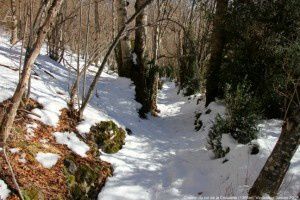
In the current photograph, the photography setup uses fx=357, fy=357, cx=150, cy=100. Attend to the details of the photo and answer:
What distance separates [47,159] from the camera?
4.98 metres

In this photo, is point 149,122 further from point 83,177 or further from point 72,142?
point 83,177

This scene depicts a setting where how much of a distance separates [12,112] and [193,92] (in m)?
11.1

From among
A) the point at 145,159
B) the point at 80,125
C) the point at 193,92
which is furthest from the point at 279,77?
the point at 193,92

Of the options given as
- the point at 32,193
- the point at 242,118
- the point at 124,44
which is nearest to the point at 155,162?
the point at 242,118

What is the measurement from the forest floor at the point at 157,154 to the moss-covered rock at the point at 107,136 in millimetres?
129

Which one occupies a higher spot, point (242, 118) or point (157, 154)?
point (242, 118)

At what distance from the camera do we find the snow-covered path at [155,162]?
18.2 feet

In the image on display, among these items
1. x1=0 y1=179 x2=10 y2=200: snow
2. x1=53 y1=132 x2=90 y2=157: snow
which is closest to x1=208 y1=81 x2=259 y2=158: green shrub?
x1=53 y1=132 x2=90 y2=157: snow

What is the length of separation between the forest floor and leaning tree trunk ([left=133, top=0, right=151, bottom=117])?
487 mm

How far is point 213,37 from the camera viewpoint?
10109 mm

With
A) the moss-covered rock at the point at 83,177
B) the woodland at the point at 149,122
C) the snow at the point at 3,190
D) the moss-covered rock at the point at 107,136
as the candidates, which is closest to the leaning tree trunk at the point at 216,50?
the woodland at the point at 149,122

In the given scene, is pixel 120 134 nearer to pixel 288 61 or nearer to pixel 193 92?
pixel 288 61

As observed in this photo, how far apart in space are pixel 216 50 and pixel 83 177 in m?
6.15

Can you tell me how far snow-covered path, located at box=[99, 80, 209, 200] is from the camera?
219 inches
